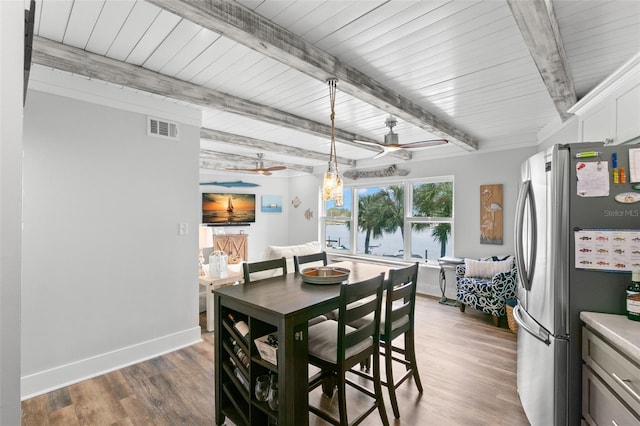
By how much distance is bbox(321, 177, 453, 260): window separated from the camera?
5.28 meters

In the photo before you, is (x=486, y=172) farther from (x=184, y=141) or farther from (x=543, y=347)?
(x=184, y=141)

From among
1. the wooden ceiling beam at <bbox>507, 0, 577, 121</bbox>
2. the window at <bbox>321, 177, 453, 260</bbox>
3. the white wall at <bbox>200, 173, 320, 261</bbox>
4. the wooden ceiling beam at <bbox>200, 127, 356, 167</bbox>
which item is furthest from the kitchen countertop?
the white wall at <bbox>200, 173, 320, 261</bbox>

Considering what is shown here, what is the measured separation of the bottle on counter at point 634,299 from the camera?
1.52 m

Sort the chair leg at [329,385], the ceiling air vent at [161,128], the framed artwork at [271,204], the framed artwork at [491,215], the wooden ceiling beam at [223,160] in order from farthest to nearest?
the framed artwork at [271,204]
the wooden ceiling beam at [223,160]
the framed artwork at [491,215]
the ceiling air vent at [161,128]
the chair leg at [329,385]

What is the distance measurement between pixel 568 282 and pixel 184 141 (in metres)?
3.37

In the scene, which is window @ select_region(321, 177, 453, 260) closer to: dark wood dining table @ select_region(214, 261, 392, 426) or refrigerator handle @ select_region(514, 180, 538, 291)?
refrigerator handle @ select_region(514, 180, 538, 291)

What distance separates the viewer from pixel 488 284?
393 centimetres

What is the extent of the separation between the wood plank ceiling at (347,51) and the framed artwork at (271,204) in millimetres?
4296

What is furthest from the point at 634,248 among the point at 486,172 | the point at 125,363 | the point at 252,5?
the point at 125,363

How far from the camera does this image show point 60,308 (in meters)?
2.56

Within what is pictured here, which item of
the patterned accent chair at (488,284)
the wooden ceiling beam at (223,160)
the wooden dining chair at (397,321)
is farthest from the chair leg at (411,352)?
the wooden ceiling beam at (223,160)

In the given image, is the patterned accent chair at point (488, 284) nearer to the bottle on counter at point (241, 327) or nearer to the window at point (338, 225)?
the window at point (338, 225)

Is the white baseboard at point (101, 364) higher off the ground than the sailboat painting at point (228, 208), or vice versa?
the sailboat painting at point (228, 208)

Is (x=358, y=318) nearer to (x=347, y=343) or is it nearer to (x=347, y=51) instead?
(x=347, y=343)
